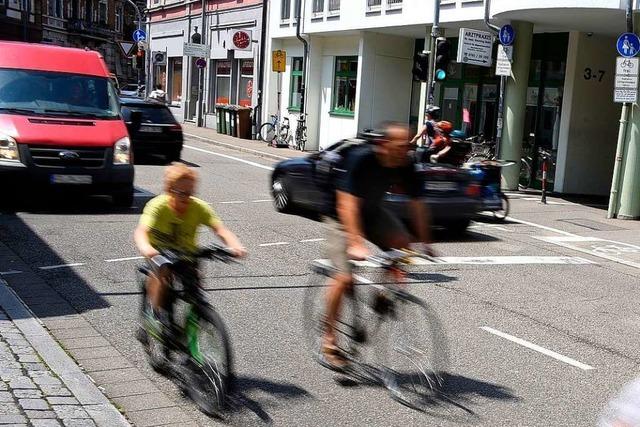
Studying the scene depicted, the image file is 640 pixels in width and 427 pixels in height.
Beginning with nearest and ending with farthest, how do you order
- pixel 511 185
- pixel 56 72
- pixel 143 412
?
pixel 143 412, pixel 56 72, pixel 511 185

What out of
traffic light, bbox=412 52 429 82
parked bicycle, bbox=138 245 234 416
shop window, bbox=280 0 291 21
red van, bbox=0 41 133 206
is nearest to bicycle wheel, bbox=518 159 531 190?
traffic light, bbox=412 52 429 82

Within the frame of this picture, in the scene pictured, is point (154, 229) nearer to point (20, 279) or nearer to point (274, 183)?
point (20, 279)

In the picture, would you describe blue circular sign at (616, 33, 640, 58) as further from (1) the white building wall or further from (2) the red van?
(2) the red van

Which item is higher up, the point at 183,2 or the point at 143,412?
the point at 183,2

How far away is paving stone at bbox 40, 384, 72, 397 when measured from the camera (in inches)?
202

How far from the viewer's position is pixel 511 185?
20125 mm

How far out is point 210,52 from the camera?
38.8 m

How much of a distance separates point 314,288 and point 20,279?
3585 mm

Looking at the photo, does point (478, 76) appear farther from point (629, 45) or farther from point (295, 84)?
point (295, 84)

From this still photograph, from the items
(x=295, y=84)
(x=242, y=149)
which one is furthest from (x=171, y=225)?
(x=295, y=84)

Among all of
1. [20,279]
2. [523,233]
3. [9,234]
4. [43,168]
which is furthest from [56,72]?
[523,233]

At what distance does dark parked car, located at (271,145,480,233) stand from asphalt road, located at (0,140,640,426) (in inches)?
13.6

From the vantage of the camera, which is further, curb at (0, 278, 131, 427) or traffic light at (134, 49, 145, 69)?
traffic light at (134, 49, 145, 69)

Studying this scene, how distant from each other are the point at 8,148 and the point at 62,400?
781cm
